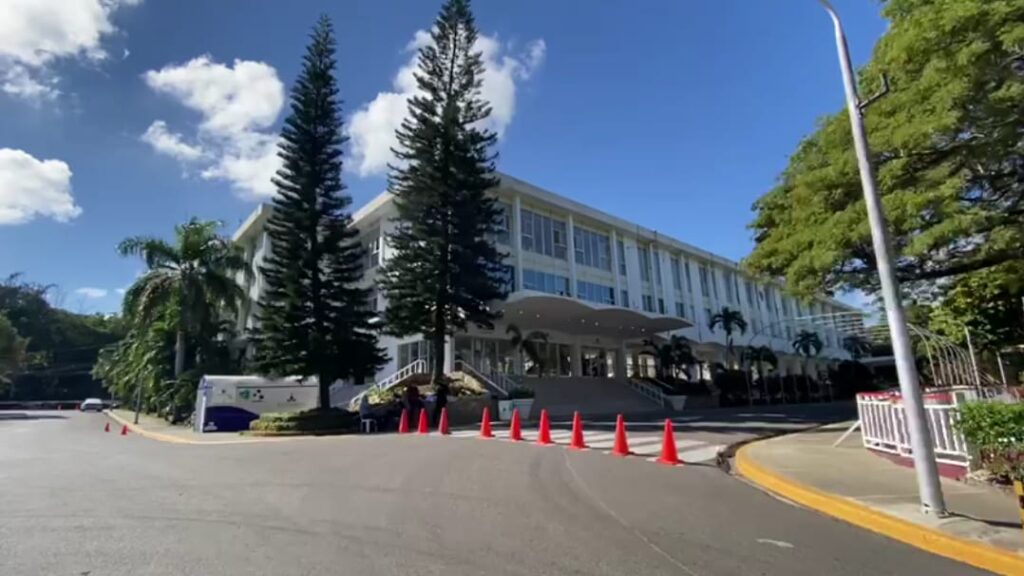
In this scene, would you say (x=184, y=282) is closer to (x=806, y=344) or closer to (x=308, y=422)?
(x=308, y=422)

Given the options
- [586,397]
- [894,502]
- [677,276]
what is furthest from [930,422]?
[677,276]

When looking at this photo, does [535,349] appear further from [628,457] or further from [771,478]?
[771,478]

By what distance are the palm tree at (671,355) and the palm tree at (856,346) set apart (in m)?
35.8

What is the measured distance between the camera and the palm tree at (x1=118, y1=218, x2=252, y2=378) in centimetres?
3238

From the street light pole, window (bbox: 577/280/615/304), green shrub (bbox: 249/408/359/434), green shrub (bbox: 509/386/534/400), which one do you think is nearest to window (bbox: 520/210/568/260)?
window (bbox: 577/280/615/304)

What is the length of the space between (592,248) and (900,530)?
3684cm

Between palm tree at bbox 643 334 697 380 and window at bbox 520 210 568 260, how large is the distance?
989 centimetres

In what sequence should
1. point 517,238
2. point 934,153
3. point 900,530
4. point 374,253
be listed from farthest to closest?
1. point 374,253
2. point 517,238
3. point 934,153
4. point 900,530

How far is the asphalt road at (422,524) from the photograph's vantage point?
4605mm

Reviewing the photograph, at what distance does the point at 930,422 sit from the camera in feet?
28.2

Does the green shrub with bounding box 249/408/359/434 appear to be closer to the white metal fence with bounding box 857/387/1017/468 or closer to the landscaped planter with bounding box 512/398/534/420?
the landscaped planter with bounding box 512/398/534/420

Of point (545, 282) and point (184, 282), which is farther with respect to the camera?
point (545, 282)

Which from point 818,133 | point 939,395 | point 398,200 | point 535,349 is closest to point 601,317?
point 535,349

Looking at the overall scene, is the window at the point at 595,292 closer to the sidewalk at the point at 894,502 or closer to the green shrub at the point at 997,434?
the sidewalk at the point at 894,502
